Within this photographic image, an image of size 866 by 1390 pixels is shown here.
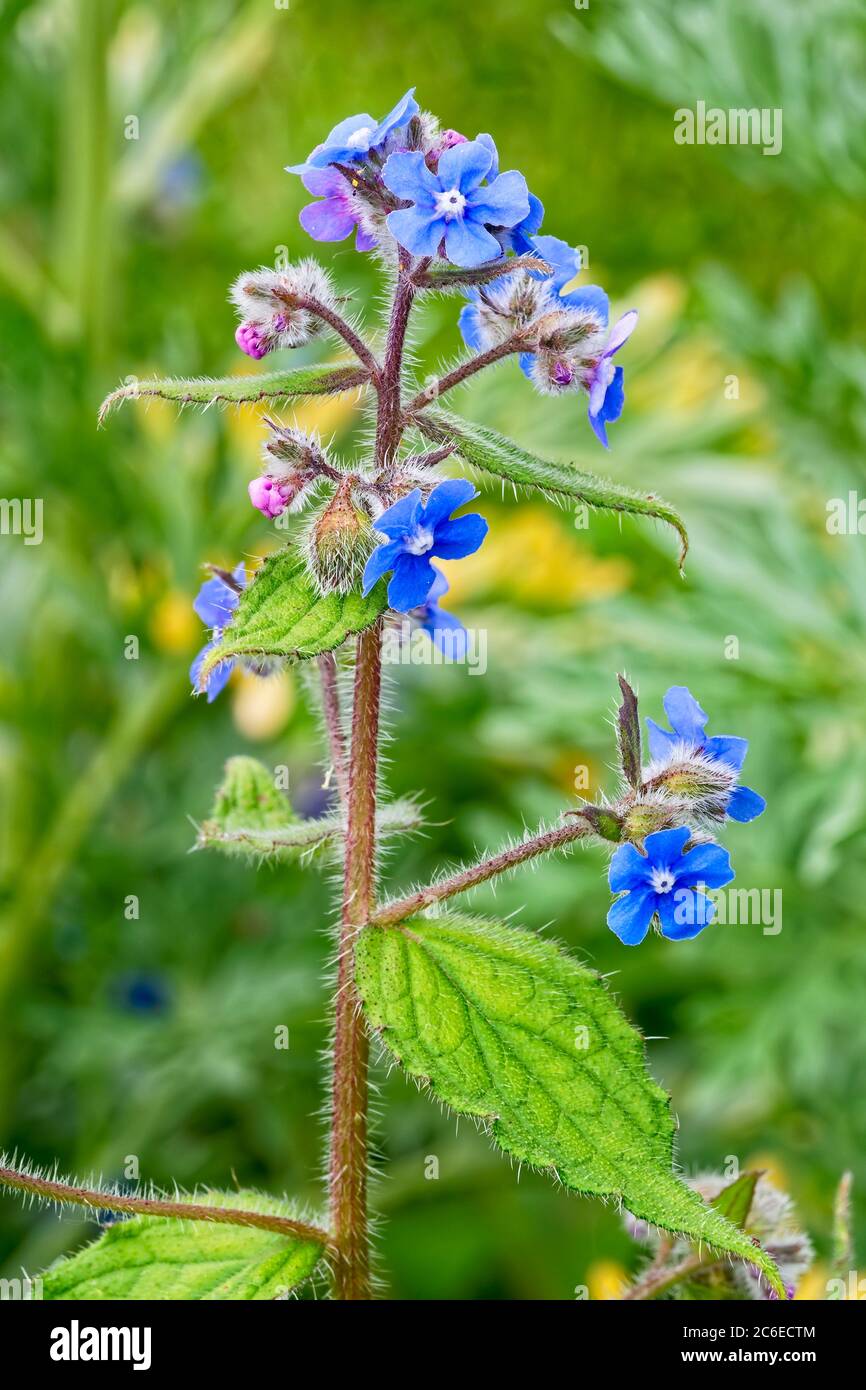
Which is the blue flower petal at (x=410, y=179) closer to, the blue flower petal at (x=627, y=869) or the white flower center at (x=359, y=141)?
Answer: the white flower center at (x=359, y=141)

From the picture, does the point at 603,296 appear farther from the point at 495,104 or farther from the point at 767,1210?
the point at 495,104

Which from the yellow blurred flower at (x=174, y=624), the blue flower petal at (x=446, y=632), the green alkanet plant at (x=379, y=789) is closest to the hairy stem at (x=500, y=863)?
the green alkanet plant at (x=379, y=789)

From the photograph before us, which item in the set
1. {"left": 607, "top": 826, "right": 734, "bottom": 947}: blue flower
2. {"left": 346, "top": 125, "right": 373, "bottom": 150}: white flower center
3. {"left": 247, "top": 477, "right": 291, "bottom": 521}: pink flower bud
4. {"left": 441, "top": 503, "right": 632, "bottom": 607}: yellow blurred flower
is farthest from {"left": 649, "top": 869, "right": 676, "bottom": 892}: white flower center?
{"left": 441, "top": 503, "right": 632, "bottom": 607}: yellow blurred flower

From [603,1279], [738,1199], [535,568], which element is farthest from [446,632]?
[535,568]

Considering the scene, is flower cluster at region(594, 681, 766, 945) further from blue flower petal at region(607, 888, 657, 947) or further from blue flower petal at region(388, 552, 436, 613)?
blue flower petal at region(388, 552, 436, 613)

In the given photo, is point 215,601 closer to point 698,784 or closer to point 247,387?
point 247,387
